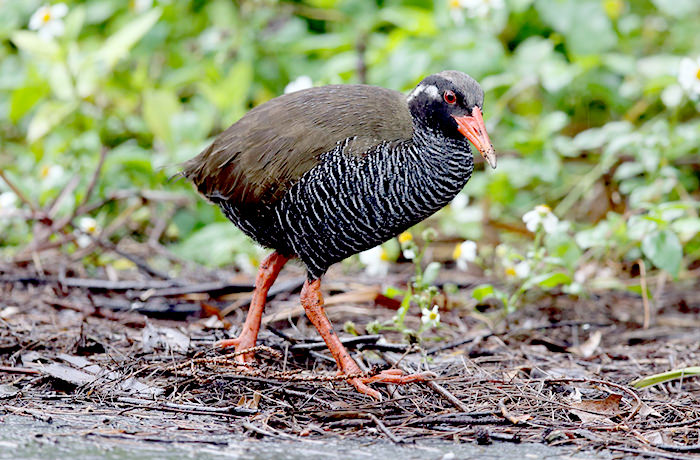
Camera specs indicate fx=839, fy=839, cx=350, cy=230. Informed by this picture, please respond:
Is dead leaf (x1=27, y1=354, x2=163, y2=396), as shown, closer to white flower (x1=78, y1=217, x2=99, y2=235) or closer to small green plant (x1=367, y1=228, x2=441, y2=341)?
small green plant (x1=367, y1=228, x2=441, y2=341)

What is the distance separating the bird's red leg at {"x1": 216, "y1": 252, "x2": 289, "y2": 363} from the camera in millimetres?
4117

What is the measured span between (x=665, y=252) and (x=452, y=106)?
5.53 ft

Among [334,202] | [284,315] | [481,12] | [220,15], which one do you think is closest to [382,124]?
[334,202]

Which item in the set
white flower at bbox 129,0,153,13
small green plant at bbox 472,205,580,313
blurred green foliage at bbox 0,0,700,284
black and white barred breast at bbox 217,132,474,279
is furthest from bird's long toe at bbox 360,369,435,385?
white flower at bbox 129,0,153,13

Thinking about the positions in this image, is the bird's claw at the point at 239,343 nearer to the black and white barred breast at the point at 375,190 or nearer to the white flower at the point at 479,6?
the black and white barred breast at the point at 375,190

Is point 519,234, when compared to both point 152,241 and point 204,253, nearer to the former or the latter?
point 204,253

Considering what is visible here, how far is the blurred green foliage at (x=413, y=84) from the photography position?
5914mm

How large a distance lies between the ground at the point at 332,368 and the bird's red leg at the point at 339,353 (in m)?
0.07

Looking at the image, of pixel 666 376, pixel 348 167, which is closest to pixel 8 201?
pixel 348 167

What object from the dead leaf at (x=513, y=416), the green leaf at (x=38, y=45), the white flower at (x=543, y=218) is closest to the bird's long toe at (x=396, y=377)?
the dead leaf at (x=513, y=416)

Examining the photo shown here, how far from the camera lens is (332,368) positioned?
4.03 meters

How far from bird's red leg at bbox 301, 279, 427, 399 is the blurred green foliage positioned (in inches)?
65.7

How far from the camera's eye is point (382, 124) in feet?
12.5

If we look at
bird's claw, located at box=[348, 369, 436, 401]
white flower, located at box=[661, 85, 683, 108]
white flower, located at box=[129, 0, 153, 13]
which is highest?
white flower, located at box=[129, 0, 153, 13]
